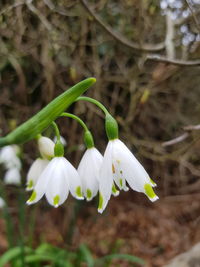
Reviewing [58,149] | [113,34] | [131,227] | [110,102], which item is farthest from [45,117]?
[131,227]

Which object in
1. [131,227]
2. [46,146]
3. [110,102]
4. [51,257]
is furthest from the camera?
[131,227]

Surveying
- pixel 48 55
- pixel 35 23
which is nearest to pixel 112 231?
pixel 48 55

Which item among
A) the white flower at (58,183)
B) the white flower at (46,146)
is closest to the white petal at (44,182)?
the white flower at (58,183)

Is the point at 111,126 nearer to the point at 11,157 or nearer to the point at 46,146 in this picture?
the point at 46,146

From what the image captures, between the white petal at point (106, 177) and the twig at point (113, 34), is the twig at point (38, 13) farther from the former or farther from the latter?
the white petal at point (106, 177)

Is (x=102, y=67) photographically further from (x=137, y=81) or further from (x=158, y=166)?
(x=158, y=166)

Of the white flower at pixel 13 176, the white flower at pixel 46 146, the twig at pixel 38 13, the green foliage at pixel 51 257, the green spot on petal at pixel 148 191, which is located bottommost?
the green foliage at pixel 51 257

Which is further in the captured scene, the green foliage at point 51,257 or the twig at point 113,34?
the green foliage at point 51,257
